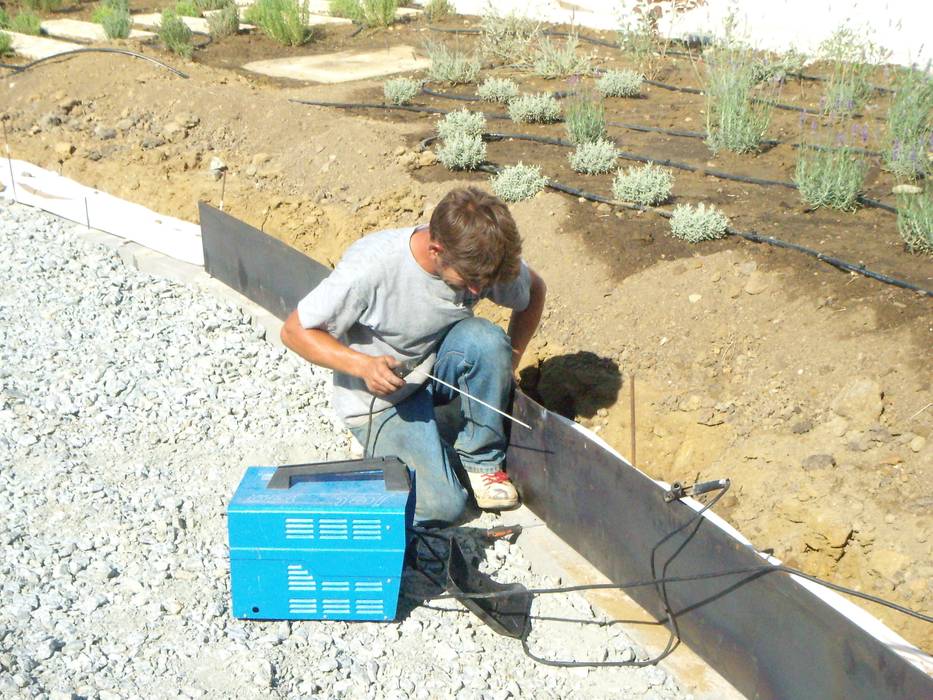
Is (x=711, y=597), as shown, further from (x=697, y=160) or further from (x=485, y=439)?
(x=697, y=160)

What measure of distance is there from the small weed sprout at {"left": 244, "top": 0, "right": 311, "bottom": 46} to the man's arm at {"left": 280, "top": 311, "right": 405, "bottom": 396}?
8370mm

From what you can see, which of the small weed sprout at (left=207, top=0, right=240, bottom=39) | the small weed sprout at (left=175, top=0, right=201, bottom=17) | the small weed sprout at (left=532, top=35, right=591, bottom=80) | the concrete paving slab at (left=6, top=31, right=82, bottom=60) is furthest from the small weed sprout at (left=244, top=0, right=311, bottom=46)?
the small weed sprout at (left=532, top=35, right=591, bottom=80)

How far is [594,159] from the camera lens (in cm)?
612

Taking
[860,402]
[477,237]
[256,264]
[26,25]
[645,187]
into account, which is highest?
[477,237]

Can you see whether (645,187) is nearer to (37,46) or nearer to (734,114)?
(734,114)

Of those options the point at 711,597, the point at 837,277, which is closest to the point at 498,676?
the point at 711,597

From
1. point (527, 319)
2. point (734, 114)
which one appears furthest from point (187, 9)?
point (527, 319)

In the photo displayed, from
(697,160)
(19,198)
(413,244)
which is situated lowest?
(19,198)

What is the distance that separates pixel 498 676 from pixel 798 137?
178 inches

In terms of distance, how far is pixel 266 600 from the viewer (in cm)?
321

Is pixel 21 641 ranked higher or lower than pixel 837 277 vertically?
lower

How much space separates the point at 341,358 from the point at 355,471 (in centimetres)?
38

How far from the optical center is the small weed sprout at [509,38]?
30.5 feet

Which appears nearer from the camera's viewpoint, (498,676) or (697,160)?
(498,676)
